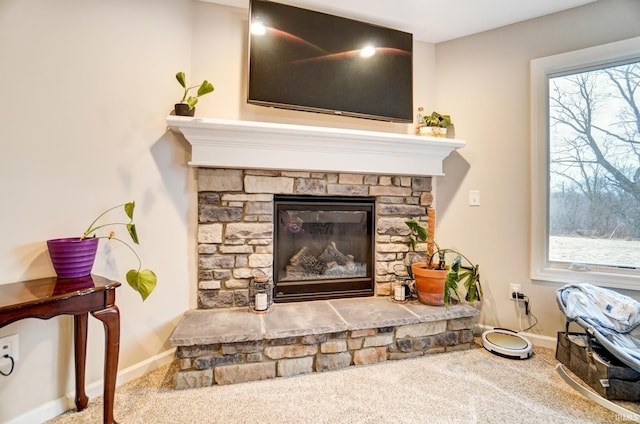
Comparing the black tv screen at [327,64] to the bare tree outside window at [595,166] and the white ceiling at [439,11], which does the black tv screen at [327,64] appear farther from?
the bare tree outside window at [595,166]

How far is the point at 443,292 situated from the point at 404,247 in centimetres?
48

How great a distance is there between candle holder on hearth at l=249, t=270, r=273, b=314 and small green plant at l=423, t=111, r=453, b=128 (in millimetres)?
1745

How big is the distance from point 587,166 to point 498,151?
56cm

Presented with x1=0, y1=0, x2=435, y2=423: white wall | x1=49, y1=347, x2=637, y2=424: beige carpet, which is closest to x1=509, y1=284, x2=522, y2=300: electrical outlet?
x1=49, y1=347, x2=637, y2=424: beige carpet

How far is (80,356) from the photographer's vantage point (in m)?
1.40

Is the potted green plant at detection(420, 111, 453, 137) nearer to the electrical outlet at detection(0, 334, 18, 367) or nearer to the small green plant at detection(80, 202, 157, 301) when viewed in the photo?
the small green plant at detection(80, 202, 157, 301)

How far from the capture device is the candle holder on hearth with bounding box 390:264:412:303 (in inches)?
86.0

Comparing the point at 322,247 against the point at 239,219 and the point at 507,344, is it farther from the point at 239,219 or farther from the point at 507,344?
the point at 507,344

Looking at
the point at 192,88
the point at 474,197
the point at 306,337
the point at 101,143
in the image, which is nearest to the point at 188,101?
the point at 192,88

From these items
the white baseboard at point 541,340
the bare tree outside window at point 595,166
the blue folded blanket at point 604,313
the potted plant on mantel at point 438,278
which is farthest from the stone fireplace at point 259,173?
the white baseboard at point 541,340

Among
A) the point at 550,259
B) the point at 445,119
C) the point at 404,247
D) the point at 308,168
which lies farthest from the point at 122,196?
the point at 550,259

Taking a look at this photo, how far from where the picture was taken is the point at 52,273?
137cm

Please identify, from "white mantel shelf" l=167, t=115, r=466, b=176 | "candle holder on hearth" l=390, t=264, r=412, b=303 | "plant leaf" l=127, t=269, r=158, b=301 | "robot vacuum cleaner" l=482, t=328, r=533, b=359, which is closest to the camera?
"plant leaf" l=127, t=269, r=158, b=301

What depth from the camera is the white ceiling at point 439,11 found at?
199 cm
